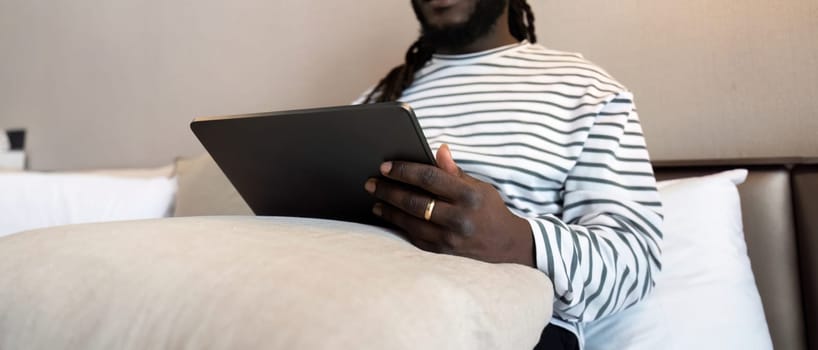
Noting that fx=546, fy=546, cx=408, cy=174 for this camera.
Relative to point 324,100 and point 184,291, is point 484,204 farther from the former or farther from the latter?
point 324,100

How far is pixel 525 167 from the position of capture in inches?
28.5

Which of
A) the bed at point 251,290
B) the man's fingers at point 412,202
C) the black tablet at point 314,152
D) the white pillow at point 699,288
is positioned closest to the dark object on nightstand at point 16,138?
the black tablet at point 314,152

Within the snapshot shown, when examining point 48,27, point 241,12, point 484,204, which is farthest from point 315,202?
point 48,27

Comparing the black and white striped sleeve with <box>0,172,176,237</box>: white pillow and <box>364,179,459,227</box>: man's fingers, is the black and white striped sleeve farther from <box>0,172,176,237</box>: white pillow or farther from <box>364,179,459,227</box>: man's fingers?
<box>0,172,176,237</box>: white pillow

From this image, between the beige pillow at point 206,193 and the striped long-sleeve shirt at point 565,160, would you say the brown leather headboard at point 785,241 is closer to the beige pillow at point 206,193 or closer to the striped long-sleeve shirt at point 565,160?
the striped long-sleeve shirt at point 565,160

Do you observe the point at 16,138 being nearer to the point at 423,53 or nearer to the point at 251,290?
the point at 423,53

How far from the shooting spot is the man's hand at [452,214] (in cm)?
51

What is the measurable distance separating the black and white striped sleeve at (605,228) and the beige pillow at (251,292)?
14cm

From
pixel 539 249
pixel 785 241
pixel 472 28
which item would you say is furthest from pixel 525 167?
pixel 785 241

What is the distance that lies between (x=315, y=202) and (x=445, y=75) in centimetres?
41

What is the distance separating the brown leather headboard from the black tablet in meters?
0.63

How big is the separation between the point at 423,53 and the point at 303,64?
0.47m

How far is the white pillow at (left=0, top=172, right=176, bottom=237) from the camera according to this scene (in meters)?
1.16

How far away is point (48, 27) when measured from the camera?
1807 mm
